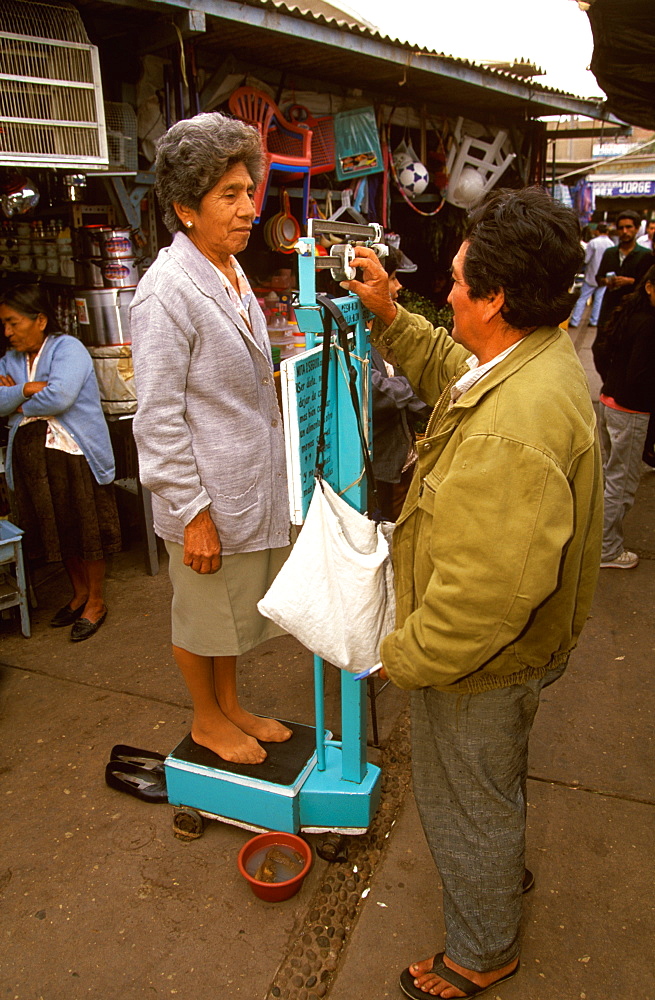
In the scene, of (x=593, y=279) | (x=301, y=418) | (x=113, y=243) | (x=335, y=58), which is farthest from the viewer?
(x=593, y=279)

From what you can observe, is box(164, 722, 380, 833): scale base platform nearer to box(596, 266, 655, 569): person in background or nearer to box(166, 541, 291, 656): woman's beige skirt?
box(166, 541, 291, 656): woman's beige skirt

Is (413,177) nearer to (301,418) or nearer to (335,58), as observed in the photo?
(335,58)

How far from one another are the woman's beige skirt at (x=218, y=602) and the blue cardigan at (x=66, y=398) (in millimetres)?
1634

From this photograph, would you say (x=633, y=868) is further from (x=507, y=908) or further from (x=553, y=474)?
(x=553, y=474)

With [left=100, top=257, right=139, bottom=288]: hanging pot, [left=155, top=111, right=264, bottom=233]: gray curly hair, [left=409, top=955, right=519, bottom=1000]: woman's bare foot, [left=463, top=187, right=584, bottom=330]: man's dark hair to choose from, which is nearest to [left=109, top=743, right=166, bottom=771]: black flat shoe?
[left=409, top=955, right=519, bottom=1000]: woman's bare foot

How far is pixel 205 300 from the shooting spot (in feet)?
6.97

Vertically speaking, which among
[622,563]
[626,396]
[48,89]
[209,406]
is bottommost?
[622,563]

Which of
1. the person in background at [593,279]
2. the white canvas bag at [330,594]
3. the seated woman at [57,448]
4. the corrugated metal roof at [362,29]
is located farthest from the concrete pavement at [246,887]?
the person in background at [593,279]

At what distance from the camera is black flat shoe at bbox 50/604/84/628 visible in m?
3.97

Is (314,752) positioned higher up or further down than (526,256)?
further down

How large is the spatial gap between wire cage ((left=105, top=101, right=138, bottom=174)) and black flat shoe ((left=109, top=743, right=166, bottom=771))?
9.41ft

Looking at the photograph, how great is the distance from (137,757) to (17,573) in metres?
1.38

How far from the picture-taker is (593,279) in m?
13.9

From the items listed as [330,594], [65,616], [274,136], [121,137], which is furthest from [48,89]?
[330,594]
